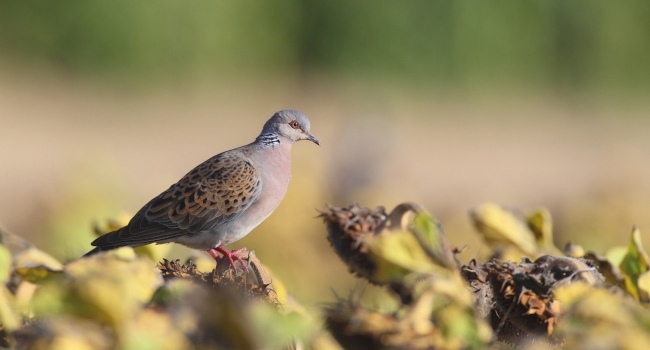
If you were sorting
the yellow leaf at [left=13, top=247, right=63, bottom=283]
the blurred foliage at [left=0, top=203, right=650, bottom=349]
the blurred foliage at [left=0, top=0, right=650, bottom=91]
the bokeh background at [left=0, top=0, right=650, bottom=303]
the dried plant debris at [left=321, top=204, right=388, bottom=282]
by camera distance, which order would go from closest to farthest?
the blurred foliage at [left=0, top=203, right=650, bottom=349] < the dried plant debris at [left=321, top=204, right=388, bottom=282] < the yellow leaf at [left=13, top=247, right=63, bottom=283] < the bokeh background at [left=0, top=0, right=650, bottom=303] < the blurred foliage at [left=0, top=0, right=650, bottom=91]

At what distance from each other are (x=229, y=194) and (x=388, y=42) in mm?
8850

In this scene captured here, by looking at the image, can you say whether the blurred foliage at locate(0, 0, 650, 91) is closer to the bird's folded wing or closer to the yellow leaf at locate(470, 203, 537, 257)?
the bird's folded wing

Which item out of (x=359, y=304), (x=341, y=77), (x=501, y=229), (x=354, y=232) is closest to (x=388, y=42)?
(x=341, y=77)

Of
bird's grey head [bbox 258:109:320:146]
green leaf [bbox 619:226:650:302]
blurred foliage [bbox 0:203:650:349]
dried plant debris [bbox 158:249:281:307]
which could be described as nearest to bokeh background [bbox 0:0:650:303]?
bird's grey head [bbox 258:109:320:146]

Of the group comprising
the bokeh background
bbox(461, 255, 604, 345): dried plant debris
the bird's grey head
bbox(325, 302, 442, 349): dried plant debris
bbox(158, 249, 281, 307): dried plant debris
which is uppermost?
bbox(325, 302, 442, 349): dried plant debris

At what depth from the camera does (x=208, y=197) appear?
3.65m

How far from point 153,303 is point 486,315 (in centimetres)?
51

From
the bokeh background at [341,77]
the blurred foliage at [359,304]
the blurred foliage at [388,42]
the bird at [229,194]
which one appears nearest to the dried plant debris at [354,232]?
the blurred foliage at [359,304]

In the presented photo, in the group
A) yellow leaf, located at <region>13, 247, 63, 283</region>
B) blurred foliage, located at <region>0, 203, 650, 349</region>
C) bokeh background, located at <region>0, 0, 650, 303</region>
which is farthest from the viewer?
Result: bokeh background, located at <region>0, 0, 650, 303</region>

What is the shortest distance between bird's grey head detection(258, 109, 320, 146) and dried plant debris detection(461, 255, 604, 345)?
2030 mm

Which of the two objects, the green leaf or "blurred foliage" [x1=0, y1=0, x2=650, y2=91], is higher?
the green leaf

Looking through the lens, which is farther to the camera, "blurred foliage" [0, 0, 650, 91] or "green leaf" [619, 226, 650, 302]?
"blurred foliage" [0, 0, 650, 91]

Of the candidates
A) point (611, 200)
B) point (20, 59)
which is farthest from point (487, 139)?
point (611, 200)

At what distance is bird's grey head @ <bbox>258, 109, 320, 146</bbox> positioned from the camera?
11.9 feet
